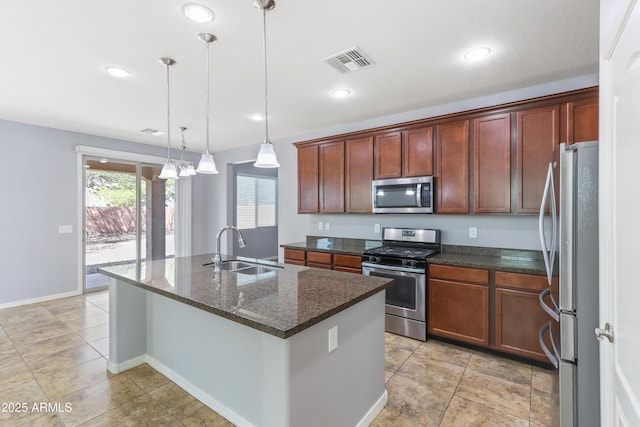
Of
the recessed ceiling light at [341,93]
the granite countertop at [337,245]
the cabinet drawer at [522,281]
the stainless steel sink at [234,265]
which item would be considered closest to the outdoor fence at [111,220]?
the granite countertop at [337,245]

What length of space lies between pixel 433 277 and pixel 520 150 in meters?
1.47

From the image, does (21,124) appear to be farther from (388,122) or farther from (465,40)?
(465,40)

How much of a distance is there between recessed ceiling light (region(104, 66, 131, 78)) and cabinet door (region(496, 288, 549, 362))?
13.0 ft

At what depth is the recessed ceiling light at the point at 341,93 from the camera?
3.22m

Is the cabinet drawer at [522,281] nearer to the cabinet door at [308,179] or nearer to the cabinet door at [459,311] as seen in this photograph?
the cabinet door at [459,311]

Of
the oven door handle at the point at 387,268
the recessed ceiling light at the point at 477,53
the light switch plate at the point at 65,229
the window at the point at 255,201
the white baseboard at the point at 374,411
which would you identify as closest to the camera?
the white baseboard at the point at 374,411

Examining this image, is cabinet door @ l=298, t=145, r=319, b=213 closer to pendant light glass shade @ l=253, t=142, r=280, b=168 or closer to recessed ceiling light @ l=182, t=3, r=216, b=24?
pendant light glass shade @ l=253, t=142, r=280, b=168

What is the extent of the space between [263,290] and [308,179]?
2809 mm

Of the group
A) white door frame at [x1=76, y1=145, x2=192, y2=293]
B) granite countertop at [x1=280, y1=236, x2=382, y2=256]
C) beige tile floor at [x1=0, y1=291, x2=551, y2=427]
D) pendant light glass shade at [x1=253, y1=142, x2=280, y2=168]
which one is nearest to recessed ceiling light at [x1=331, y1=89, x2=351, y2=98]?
pendant light glass shade at [x1=253, y1=142, x2=280, y2=168]

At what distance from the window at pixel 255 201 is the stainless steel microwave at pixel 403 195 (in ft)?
13.7

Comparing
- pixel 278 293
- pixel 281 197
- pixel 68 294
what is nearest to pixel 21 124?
pixel 68 294

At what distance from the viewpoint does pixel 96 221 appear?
16.9ft

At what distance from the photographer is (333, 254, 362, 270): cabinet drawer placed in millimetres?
3596

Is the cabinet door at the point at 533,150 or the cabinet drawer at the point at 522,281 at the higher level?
the cabinet door at the point at 533,150
